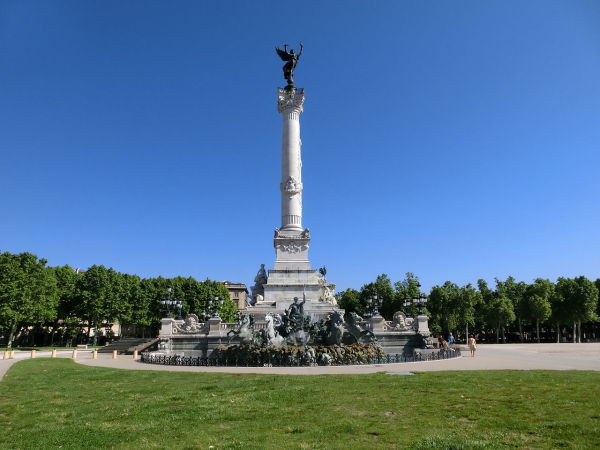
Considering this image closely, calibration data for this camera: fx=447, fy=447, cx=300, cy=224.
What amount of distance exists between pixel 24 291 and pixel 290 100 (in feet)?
116

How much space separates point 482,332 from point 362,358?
211 ft

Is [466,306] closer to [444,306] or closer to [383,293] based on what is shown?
[444,306]

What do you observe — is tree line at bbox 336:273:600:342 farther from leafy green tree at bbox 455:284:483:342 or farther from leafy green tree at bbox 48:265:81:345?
leafy green tree at bbox 48:265:81:345

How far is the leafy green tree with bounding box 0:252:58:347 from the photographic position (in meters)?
46.5

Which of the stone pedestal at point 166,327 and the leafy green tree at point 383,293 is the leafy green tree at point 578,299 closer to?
the leafy green tree at point 383,293

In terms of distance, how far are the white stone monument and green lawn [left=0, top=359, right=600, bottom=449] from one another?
951 inches

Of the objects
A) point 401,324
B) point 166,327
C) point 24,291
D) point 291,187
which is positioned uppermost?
point 291,187

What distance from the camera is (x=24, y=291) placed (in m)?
48.2

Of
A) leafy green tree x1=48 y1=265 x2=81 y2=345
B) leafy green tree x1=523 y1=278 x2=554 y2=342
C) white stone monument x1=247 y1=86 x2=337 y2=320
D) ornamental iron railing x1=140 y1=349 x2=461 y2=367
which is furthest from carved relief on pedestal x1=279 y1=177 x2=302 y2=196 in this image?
leafy green tree x1=523 y1=278 x2=554 y2=342

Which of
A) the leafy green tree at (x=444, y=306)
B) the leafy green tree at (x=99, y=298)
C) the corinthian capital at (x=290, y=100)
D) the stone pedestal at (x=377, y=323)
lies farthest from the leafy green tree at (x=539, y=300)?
the leafy green tree at (x=99, y=298)

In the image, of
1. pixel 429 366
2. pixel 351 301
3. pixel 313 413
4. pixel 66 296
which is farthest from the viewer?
pixel 351 301

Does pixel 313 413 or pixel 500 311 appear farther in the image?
pixel 500 311

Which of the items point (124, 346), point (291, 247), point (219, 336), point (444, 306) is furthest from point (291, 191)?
point (444, 306)

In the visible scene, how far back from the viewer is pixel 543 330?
274 ft
